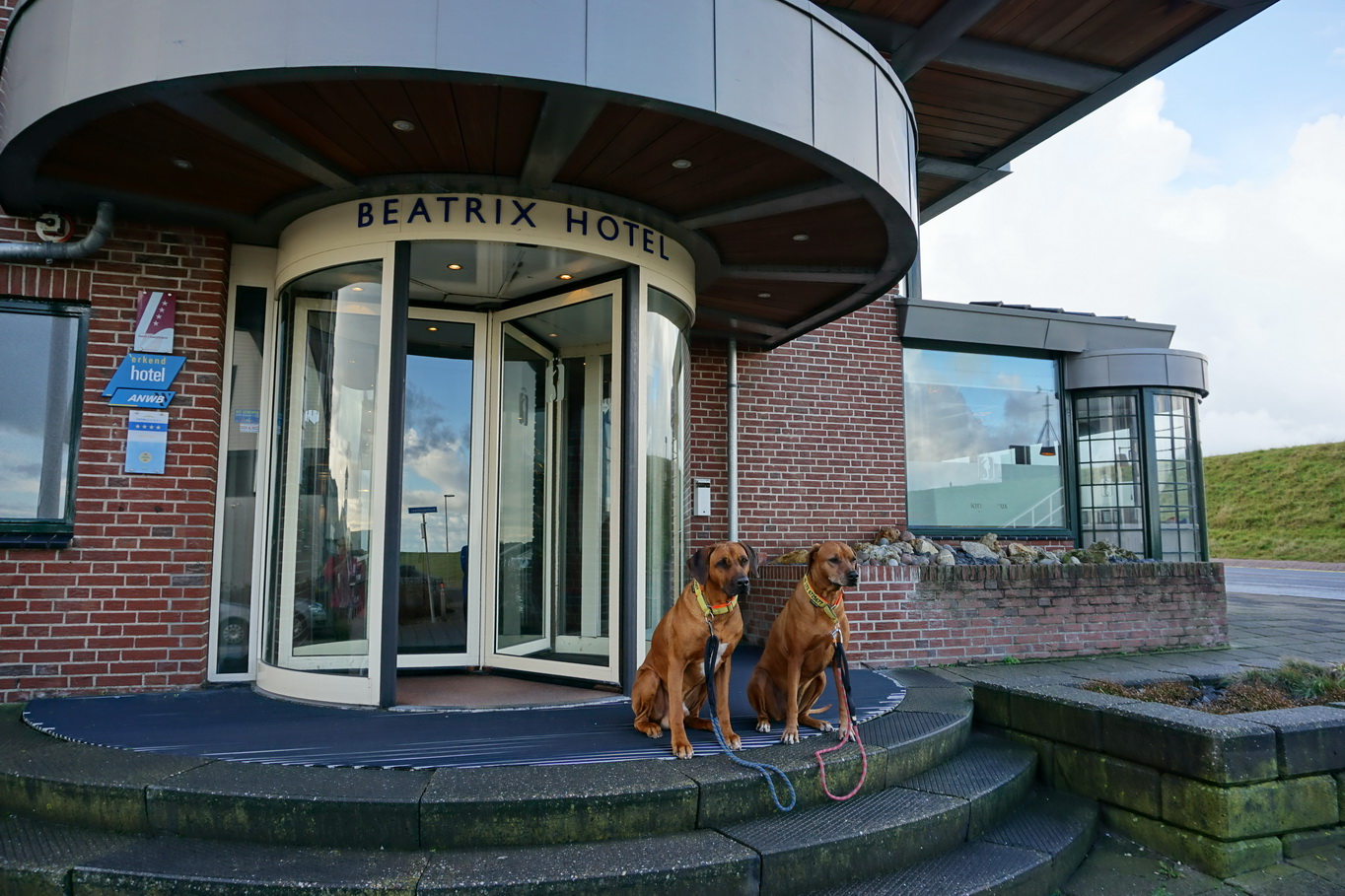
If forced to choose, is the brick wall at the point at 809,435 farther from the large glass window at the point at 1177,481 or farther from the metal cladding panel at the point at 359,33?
the metal cladding panel at the point at 359,33

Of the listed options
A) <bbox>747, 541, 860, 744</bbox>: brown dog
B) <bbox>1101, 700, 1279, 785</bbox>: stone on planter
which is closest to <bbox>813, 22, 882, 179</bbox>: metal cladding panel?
<bbox>747, 541, 860, 744</bbox>: brown dog

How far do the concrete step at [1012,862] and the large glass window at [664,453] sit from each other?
7.70 feet

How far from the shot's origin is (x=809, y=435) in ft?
29.1

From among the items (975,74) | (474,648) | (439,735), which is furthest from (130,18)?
(975,74)

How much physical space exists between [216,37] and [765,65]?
2531mm

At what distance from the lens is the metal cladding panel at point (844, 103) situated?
4438 mm

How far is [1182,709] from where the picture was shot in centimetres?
410

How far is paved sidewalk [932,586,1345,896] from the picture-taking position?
11.7 feet

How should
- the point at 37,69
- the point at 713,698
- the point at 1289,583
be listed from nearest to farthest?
the point at 713,698, the point at 37,69, the point at 1289,583

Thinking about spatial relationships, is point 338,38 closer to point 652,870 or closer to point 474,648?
point 652,870

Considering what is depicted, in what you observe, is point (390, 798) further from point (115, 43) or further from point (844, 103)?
point (844, 103)

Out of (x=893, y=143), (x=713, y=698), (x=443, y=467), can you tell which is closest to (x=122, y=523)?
(x=443, y=467)

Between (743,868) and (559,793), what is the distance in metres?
0.74

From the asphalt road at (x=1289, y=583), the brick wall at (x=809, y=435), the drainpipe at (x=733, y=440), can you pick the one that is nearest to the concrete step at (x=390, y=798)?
the drainpipe at (x=733, y=440)
